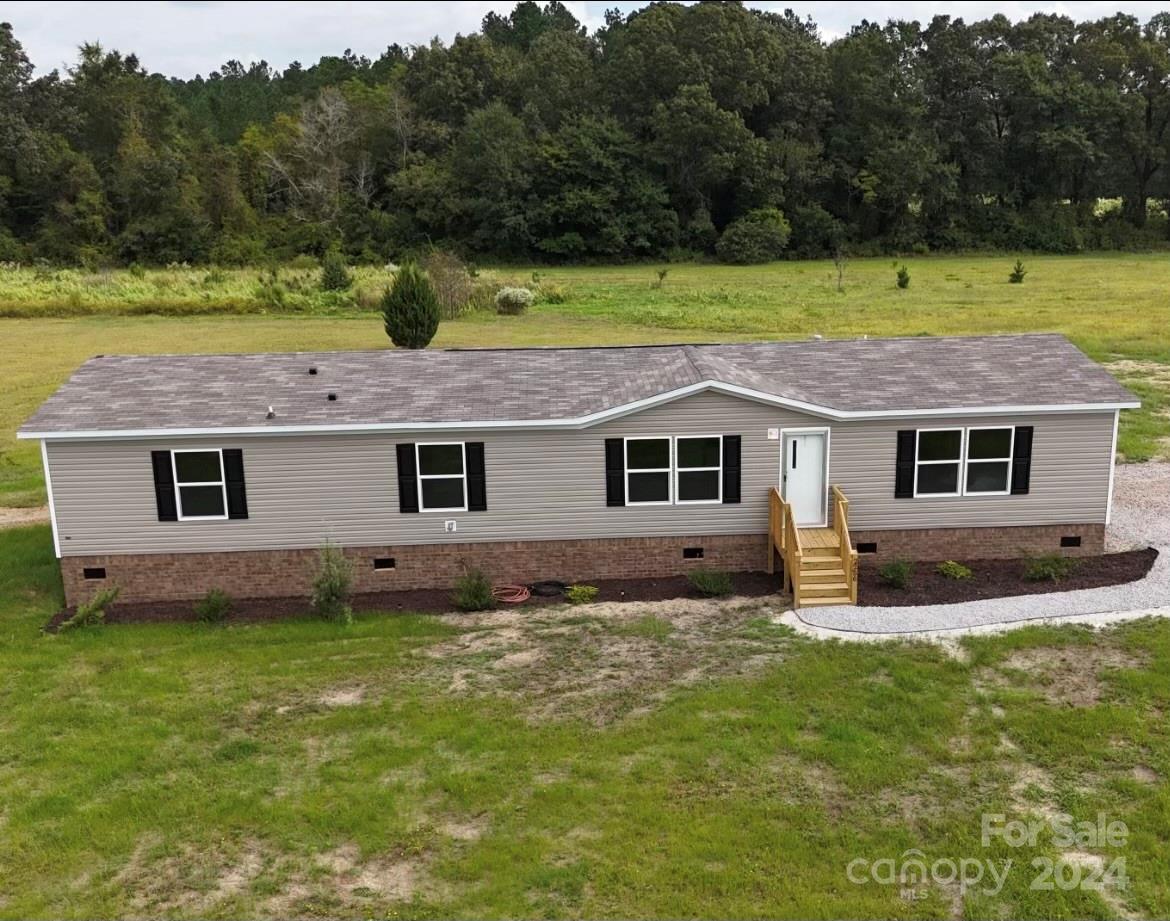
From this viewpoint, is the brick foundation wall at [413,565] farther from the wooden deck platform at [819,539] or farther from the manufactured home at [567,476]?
the wooden deck platform at [819,539]

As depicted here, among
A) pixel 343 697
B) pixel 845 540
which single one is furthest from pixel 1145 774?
pixel 343 697

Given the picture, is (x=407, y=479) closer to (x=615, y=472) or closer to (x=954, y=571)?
(x=615, y=472)

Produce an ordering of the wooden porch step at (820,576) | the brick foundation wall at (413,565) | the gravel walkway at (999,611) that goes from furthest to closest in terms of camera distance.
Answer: the brick foundation wall at (413,565) → the wooden porch step at (820,576) → the gravel walkway at (999,611)

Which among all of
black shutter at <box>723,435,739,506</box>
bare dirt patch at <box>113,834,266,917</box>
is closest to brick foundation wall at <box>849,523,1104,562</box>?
black shutter at <box>723,435,739,506</box>

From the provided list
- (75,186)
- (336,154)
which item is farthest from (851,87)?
(75,186)

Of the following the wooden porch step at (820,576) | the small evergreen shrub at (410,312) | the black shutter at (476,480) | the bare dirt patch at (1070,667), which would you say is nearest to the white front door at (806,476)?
the wooden porch step at (820,576)

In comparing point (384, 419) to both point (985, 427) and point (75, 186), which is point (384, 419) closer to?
point (985, 427)
